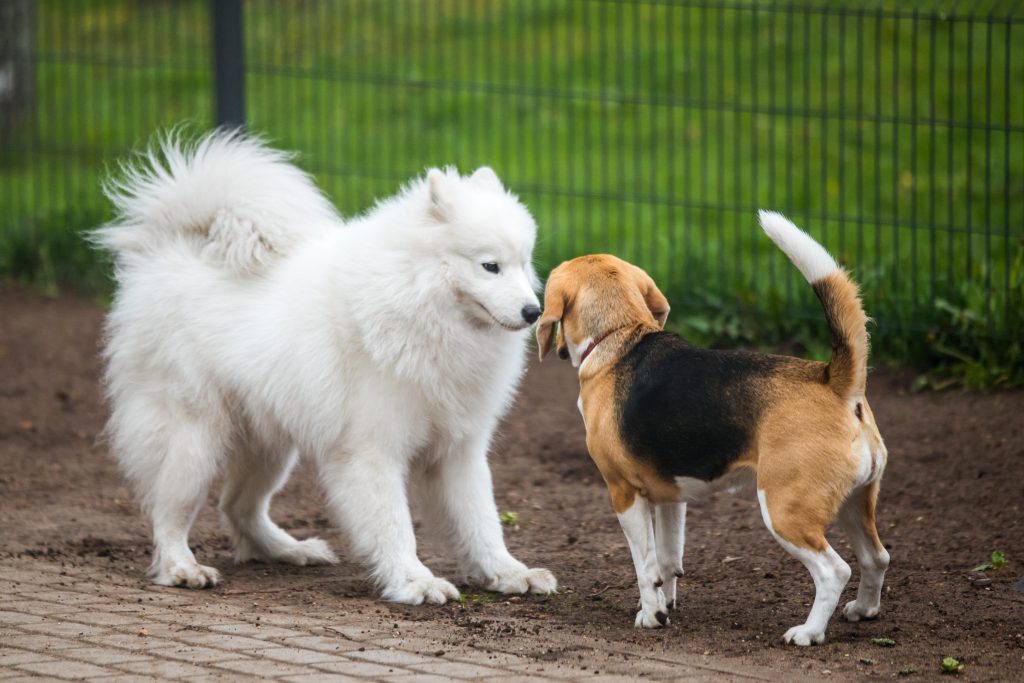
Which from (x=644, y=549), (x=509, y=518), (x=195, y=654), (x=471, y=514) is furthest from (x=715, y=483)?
(x=509, y=518)

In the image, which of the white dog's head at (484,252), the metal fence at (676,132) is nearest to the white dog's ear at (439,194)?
the white dog's head at (484,252)

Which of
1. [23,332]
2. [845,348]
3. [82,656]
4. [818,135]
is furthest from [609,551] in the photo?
[818,135]

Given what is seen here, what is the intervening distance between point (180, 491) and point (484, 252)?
166 cm

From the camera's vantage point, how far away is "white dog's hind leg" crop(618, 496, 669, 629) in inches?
191

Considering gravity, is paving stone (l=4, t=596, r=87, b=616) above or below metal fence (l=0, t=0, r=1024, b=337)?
below

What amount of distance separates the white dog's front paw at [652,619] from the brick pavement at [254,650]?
9.7 inches

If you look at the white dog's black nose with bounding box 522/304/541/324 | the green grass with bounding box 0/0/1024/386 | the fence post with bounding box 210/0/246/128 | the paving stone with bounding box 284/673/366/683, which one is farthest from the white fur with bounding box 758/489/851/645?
the fence post with bounding box 210/0/246/128

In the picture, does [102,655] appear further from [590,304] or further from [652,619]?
[590,304]

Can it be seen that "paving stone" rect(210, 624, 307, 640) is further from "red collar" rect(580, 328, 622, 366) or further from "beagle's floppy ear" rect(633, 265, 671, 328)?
"beagle's floppy ear" rect(633, 265, 671, 328)

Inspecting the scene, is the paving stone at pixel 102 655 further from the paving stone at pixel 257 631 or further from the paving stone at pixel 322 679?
the paving stone at pixel 322 679

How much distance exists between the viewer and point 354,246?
18.4 feet

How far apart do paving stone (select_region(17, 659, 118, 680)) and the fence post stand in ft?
19.4

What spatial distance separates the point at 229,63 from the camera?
9680mm

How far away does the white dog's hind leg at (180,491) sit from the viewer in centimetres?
569
